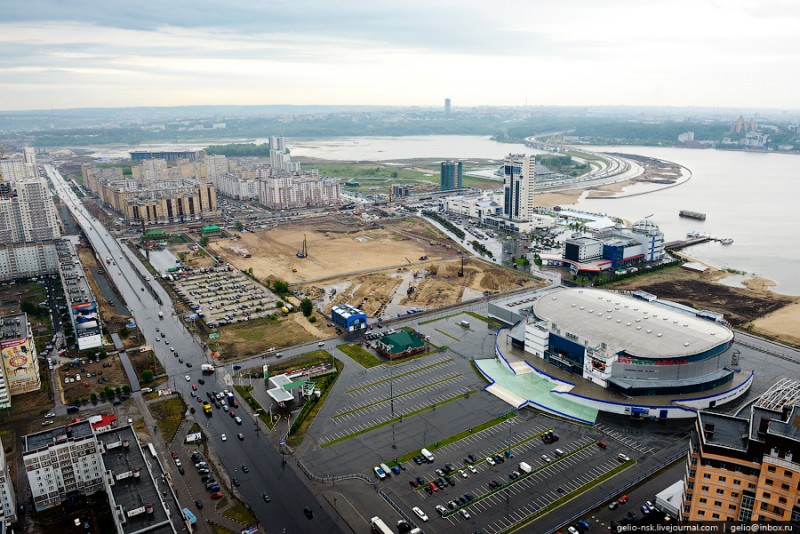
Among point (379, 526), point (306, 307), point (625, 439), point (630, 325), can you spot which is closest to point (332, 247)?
point (306, 307)

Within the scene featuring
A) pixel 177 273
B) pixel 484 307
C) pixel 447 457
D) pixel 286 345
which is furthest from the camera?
pixel 177 273

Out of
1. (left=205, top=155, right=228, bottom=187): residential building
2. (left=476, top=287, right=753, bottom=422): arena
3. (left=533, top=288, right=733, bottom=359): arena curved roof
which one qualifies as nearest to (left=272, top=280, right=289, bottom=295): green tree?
(left=476, top=287, right=753, bottom=422): arena

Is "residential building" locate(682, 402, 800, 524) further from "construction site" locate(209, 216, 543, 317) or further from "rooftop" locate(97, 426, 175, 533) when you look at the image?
"construction site" locate(209, 216, 543, 317)

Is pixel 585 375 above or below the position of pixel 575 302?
below

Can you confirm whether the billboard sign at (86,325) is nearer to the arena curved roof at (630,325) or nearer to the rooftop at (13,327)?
the rooftop at (13,327)

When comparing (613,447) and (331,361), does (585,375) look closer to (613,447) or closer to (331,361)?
(613,447)

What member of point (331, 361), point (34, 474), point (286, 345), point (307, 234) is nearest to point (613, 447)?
point (331, 361)

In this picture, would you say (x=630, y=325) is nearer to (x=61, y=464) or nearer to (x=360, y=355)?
(x=360, y=355)
